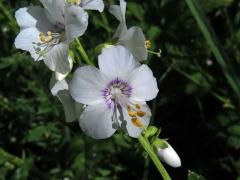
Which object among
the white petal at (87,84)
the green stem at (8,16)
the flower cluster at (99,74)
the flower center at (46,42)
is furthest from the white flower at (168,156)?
the green stem at (8,16)

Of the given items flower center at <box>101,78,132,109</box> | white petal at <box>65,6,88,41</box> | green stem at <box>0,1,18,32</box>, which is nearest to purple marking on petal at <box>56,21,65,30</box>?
white petal at <box>65,6,88,41</box>

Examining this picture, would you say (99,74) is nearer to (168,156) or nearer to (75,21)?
(75,21)

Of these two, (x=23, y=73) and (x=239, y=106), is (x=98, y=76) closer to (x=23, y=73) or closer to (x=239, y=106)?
(x=239, y=106)

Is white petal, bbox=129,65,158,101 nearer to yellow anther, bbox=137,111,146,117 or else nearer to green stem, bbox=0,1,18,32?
yellow anther, bbox=137,111,146,117

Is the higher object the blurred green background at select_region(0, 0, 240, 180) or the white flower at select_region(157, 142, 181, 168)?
the white flower at select_region(157, 142, 181, 168)

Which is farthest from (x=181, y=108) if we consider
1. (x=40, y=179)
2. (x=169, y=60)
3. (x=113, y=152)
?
(x=40, y=179)

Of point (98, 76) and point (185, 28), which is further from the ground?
point (98, 76)
